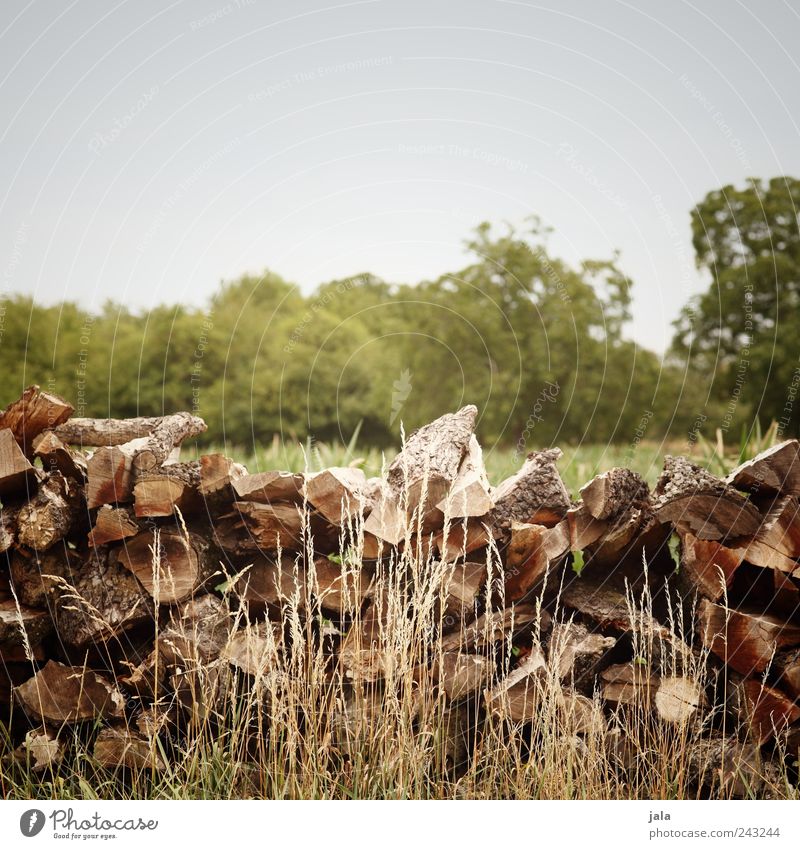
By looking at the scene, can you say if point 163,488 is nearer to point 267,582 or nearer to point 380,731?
point 267,582

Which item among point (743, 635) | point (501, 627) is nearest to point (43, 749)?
point (501, 627)

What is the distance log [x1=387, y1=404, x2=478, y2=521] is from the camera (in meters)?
1.70

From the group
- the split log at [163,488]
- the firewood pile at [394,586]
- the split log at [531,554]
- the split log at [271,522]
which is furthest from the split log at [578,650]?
the split log at [163,488]

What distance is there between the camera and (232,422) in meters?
6.68

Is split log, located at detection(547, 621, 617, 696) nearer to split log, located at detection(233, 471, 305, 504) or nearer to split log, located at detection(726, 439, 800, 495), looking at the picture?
split log, located at detection(726, 439, 800, 495)

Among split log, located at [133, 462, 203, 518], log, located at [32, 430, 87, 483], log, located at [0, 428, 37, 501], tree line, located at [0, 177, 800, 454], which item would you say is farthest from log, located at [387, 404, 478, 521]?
tree line, located at [0, 177, 800, 454]

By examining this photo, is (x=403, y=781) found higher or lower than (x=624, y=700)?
lower

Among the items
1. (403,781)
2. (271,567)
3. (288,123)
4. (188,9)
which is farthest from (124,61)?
(403,781)

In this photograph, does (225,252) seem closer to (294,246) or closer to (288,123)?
(294,246)

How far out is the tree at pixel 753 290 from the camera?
107 inches

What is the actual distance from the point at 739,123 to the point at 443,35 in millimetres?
943

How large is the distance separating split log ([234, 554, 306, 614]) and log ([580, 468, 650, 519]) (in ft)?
2.47

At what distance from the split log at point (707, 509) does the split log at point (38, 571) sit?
1505 mm
